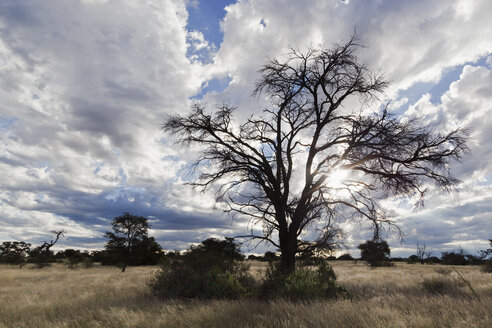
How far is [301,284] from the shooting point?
9297mm

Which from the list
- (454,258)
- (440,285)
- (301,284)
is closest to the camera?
(301,284)

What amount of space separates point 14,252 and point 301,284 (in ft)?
206

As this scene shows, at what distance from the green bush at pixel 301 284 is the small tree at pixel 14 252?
5461 centimetres

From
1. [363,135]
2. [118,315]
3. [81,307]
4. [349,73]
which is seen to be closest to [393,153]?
[363,135]

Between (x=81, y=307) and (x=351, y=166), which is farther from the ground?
(x=351, y=166)

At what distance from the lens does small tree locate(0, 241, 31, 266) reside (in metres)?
52.4

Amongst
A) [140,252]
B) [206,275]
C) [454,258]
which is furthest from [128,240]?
[454,258]

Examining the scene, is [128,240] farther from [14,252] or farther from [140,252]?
[14,252]

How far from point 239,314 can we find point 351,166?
7702 millimetres

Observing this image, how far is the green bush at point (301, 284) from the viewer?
922cm

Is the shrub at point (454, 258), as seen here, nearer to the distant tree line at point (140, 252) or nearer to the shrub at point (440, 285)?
the distant tree line at point (140, 252)

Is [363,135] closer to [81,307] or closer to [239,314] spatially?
[239,314]

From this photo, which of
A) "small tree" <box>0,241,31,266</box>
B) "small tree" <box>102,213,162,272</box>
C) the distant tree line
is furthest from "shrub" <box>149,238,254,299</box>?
"small tree" <box>0,241,31,266</box>

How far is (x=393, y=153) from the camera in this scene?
12.2 m
